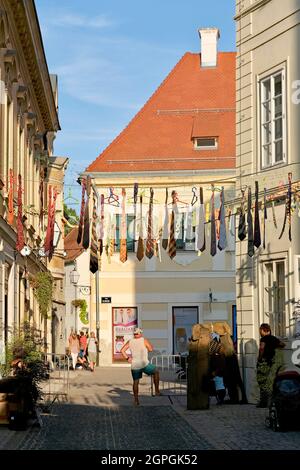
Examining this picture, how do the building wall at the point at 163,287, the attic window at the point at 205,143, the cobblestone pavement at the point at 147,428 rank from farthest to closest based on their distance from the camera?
the attic window at the point at 205,143, the building wall at the point at 163,287, the cobblestone pavement at the point at 147,428

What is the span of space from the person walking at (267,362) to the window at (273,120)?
11.2 feet

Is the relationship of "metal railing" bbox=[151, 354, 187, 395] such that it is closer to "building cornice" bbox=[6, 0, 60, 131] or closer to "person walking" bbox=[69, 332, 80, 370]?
"person walking" bbox=[69, 332, 80, 370]

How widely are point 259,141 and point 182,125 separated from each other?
26.2 meters

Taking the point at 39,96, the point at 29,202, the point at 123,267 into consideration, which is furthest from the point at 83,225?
the point at 123,267

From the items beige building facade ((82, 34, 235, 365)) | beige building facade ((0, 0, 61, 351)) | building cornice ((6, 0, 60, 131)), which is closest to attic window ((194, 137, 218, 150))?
beige building facade ((82, 34, 235, 365))

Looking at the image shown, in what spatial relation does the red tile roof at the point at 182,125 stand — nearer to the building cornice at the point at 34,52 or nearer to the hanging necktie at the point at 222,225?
the building cornice at the point at 34,52

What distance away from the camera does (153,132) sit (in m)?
47.8

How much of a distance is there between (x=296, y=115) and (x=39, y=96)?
17.1 m

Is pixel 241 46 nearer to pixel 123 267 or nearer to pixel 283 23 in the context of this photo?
pixel 283 23

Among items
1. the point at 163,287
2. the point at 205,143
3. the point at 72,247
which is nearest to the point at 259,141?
the point at 163,287

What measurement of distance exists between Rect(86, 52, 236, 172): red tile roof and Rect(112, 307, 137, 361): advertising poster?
5777 millimetres

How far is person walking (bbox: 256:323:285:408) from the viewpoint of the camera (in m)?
18.5

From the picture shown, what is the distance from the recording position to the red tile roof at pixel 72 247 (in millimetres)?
47106

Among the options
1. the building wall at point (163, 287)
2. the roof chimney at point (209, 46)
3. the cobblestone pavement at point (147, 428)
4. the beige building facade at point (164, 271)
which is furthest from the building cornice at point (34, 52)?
the roof chimney at point (209, 46)
